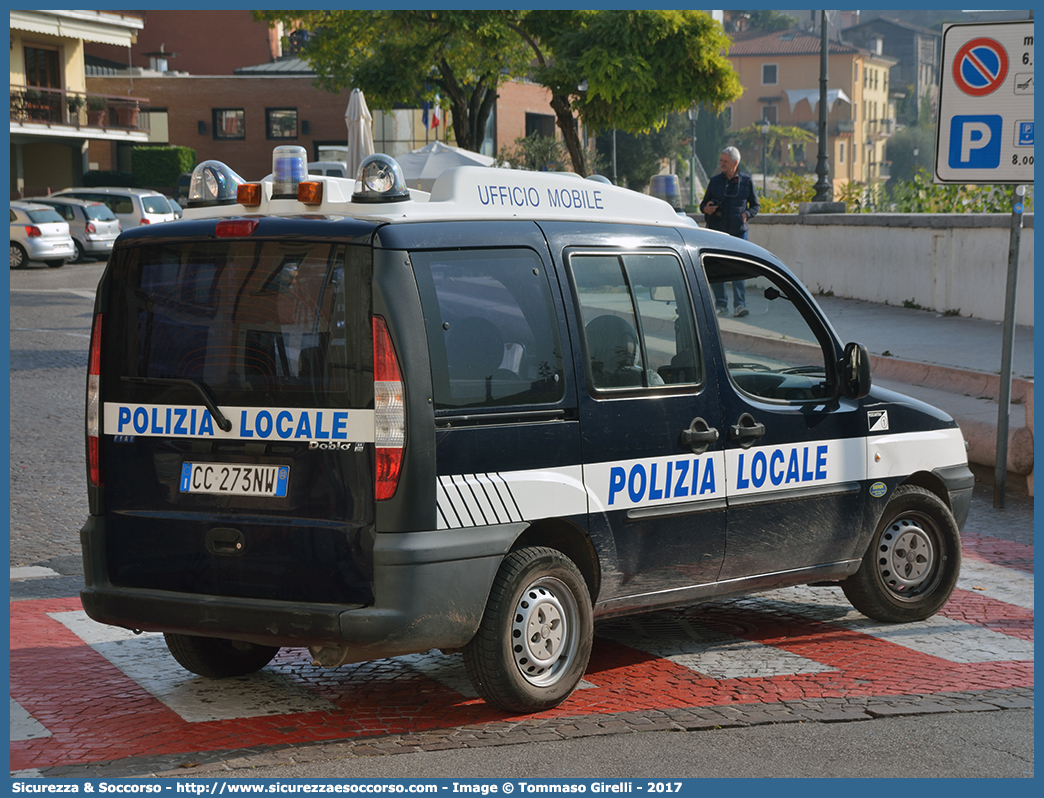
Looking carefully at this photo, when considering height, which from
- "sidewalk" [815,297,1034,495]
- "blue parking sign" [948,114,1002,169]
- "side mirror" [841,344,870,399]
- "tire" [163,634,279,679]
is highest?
"blue parking sign" [948,114,1002,169]

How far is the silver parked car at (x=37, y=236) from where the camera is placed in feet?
109

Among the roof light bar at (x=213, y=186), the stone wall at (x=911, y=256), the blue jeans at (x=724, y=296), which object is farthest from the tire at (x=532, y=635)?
the stone wall at (x=911, y=256)

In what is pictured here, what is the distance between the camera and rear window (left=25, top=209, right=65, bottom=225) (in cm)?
3341

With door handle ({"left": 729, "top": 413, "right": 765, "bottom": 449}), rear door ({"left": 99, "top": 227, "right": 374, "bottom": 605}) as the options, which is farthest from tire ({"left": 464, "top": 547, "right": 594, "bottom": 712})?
door handle ({"left": 729, "top": 413, "right": 765, "bottom": 449})

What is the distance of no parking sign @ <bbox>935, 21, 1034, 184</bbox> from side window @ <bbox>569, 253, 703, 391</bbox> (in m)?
4.26

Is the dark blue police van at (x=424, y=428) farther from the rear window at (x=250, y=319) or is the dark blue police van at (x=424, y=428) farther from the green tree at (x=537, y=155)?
the green tree at (x=537, y=155)

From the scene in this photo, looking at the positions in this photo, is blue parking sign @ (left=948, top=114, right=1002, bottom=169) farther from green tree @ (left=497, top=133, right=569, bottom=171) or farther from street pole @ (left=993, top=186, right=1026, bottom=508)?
green tree @ (left=497, top=133, right=569, bottom=171)

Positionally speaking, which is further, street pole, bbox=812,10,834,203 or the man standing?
street pole, bbox=812,10,834,203

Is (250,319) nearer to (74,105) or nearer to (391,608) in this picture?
(391,608)

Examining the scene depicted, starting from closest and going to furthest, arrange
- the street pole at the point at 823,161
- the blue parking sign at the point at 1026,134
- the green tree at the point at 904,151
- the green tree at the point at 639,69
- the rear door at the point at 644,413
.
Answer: the rear door at the point at 644,413 < the blue parking sign at the point at 1026,134 < the street pole at the point at 823,161 < the green tree at the point at 639,69 < the green tree at the point at 904,151

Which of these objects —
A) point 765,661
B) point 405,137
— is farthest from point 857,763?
point 405,137

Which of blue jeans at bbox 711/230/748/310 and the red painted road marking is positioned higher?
blue jeans at bbox 711/230/748/310

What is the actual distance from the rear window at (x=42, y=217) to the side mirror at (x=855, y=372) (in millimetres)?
30187

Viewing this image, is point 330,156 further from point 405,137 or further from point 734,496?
point 734,496
